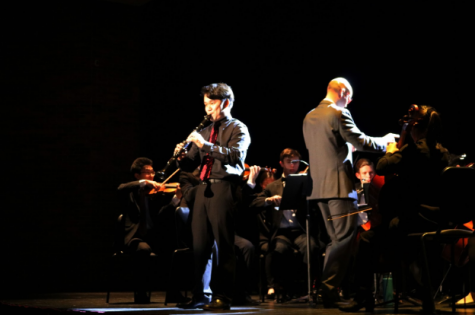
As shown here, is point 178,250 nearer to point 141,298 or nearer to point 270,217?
point 141,298

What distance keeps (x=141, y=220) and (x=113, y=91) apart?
11.2 ft

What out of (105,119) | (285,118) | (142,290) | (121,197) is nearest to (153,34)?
(105,119)

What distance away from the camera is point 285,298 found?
229 inches

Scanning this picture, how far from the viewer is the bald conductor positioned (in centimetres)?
462

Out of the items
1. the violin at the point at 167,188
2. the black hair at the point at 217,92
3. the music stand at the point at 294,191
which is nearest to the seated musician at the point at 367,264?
the music stand at the point at 294,191

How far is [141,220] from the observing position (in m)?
6.06

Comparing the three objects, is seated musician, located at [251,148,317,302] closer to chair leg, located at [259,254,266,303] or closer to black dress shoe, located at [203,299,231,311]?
chair leg, located at [259,254,266,303]

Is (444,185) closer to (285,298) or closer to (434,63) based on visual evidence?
(285,298)

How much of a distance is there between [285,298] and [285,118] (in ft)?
11.2

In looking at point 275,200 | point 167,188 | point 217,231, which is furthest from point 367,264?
point 167,188

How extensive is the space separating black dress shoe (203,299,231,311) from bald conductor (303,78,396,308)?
0.71 metres

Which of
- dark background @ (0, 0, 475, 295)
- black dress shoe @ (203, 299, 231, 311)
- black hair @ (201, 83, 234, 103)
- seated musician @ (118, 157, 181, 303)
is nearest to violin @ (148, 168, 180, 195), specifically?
seated musician @ (118, 157, 181, 303)

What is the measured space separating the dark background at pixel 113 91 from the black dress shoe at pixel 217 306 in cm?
407

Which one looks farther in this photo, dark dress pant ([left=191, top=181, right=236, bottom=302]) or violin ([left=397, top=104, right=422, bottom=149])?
dark dress pant ([left=191, top=181, right=236, bottom=302])
